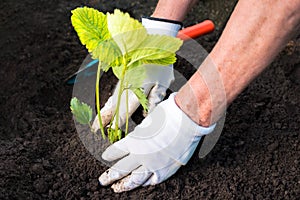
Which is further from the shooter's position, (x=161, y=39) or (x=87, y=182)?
(x=87, y=182)

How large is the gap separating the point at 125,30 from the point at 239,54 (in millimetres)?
301

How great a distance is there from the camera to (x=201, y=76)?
1.41 meters

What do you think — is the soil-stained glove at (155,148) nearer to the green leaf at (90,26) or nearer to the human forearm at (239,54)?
the human forearm at (239,54)

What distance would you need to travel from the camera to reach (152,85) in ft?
5.71

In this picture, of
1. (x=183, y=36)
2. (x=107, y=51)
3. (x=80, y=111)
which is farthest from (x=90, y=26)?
(x=183, y=36)

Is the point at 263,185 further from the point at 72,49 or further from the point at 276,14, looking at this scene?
the point at 72,49

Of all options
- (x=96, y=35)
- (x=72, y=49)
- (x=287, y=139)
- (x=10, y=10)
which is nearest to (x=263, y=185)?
(x=287, y=139)

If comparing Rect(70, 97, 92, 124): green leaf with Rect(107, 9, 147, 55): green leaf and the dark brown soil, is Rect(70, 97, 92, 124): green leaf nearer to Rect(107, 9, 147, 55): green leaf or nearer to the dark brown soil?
the dark brown soil

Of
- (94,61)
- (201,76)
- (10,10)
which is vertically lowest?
(10,10)

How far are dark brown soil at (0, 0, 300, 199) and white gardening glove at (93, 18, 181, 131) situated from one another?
145 mm

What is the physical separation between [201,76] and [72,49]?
0.86 meters

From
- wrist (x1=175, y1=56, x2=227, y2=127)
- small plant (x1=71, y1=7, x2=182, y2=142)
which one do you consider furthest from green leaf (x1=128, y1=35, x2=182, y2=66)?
wrist (x1=175, y1=56, x2=227, y2=127)

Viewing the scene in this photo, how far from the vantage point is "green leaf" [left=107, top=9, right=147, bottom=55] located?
1261 mm

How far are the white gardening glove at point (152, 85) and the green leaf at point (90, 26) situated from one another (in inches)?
13.6
